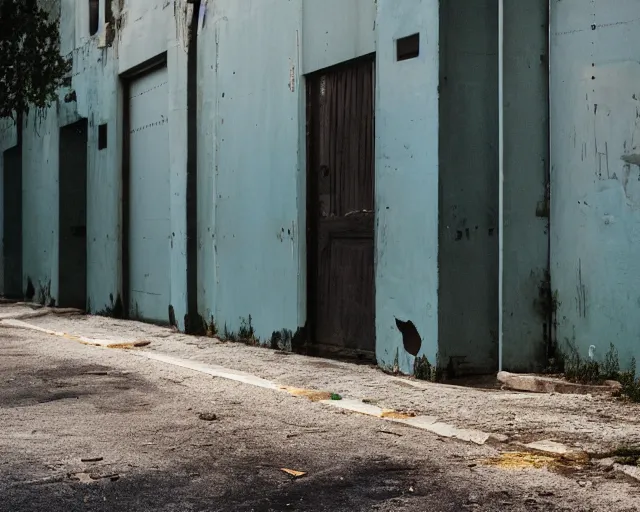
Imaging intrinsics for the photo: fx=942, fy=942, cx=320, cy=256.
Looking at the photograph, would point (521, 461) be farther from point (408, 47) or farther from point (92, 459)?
point (408, 47)

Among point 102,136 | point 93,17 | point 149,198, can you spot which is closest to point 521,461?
point 149,198

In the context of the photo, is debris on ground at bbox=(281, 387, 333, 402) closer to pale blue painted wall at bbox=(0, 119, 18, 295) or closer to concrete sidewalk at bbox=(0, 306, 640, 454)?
concrete sidewalk at bbox=(0, 306, 640, 454)

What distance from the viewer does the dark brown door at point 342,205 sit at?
24.5ft

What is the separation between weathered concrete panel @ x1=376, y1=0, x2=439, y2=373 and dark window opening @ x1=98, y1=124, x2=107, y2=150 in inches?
257

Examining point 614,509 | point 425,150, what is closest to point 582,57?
point 425,150

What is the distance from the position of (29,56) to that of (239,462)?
1161cm

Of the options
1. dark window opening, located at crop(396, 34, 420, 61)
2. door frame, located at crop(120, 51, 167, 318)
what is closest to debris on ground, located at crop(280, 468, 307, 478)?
dark window opening, located at crop(396, 34, 420, 61)

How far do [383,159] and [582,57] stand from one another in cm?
163

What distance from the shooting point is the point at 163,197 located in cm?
1107

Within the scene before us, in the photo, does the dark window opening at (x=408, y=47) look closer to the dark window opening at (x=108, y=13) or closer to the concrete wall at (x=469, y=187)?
the concrete wall at (x=469, y=187)

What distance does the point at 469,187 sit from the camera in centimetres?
651

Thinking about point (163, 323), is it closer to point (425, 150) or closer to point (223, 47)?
point (223, 47)

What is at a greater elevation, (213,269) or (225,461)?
(213,269)

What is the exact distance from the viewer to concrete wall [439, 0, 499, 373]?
640 centimetres
